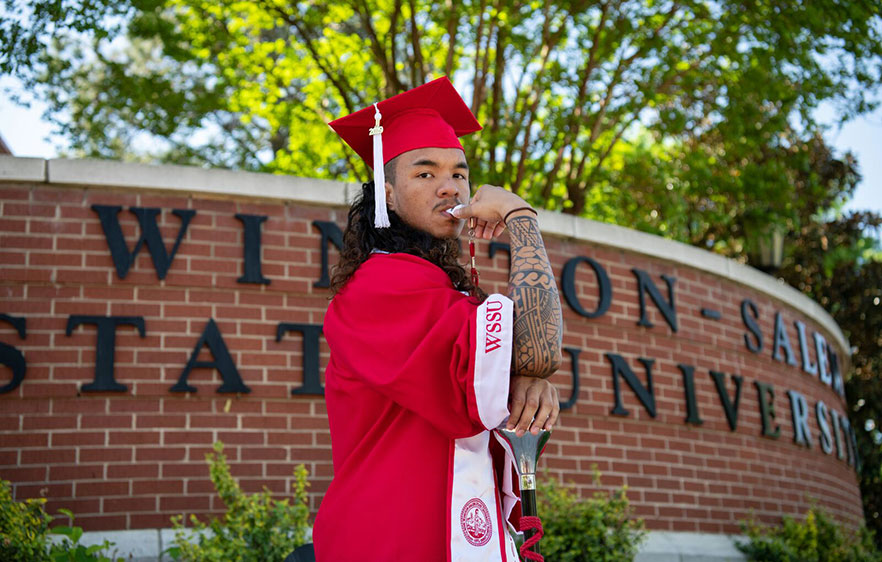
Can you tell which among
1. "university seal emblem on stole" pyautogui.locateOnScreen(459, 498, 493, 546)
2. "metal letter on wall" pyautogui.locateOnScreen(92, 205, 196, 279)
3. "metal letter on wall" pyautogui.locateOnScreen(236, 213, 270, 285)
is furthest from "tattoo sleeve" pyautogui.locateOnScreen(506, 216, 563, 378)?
"metal letter on wall" pyautogui.locateOnScreen(92, 205, 196, 279)

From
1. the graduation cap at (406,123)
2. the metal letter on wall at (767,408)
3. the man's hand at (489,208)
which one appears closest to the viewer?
the man's hand at (489,208)

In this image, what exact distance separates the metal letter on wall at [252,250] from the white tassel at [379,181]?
3.25 meters

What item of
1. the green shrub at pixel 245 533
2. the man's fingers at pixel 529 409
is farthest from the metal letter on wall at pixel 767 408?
the man's fingers at pixel 529 409

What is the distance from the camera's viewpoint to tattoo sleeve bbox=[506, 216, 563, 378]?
7.53 feet

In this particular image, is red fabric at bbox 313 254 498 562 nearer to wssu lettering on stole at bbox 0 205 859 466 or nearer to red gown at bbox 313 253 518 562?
red gown at bbox 313 253 518 562

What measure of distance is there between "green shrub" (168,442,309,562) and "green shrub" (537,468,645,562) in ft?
4.57

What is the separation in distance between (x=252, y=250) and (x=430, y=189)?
345 cm

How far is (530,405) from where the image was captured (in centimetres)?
228

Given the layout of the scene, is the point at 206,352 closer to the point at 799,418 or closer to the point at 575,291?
the point at 575,291

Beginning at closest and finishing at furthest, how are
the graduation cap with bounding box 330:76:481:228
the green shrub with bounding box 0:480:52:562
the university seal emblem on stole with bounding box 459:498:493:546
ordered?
the university seal emblem on stole with bounding box 459:498:493:546
the graduation cap with bounding box 330:76:481:228
the green shrub with bounding box 0:480:52:562

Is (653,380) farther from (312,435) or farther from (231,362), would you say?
(231,362)

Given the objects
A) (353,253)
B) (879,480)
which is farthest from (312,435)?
(879,480)

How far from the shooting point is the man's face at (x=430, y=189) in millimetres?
2777

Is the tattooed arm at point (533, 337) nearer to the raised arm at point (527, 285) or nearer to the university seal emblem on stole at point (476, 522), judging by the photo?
the raised arm at point (527, 285)
